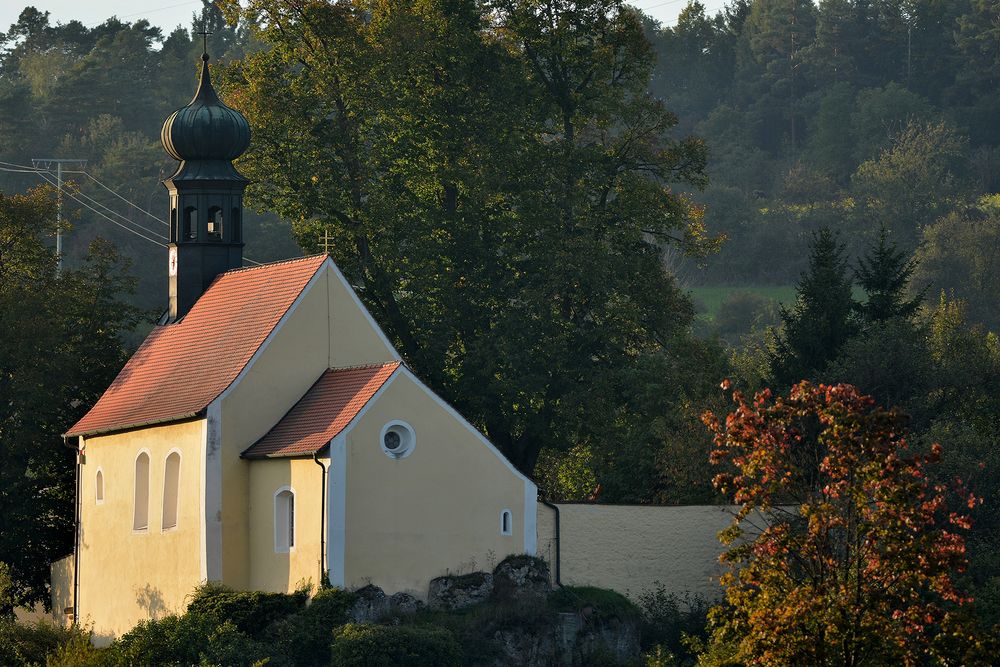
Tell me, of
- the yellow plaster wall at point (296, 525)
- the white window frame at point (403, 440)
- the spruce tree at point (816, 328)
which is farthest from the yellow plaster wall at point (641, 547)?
the yellow plaster wall at point (296, 525)

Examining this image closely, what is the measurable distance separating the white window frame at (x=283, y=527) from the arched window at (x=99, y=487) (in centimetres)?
614

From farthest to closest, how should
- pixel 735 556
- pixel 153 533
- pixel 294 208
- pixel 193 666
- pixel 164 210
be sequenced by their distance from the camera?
pixel 164 210
pixel 294 208
pixel 153 533
pixel 193 666
pixel 735 556

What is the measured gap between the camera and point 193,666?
108ft

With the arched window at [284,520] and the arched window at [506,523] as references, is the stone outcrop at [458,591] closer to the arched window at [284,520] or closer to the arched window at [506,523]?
the arched window at [506,523]

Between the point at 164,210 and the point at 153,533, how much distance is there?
52.9 meters

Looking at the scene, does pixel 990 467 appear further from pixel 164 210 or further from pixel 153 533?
pixel 164 210

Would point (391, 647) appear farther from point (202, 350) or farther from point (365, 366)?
→ point (202, 350)

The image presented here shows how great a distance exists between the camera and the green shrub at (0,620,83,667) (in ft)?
119

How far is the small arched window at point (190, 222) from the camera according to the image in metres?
40.9

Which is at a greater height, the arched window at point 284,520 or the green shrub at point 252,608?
the arched window at point 284,520

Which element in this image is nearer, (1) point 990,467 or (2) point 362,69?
(1) point 990,467

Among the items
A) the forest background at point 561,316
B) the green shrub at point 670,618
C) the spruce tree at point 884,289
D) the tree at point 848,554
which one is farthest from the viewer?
the spruce tree at point 884,289

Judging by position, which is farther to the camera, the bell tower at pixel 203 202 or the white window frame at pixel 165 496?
the bell tower at pixel 203 202

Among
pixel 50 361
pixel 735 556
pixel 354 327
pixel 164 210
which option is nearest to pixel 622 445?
pixel 354 327
